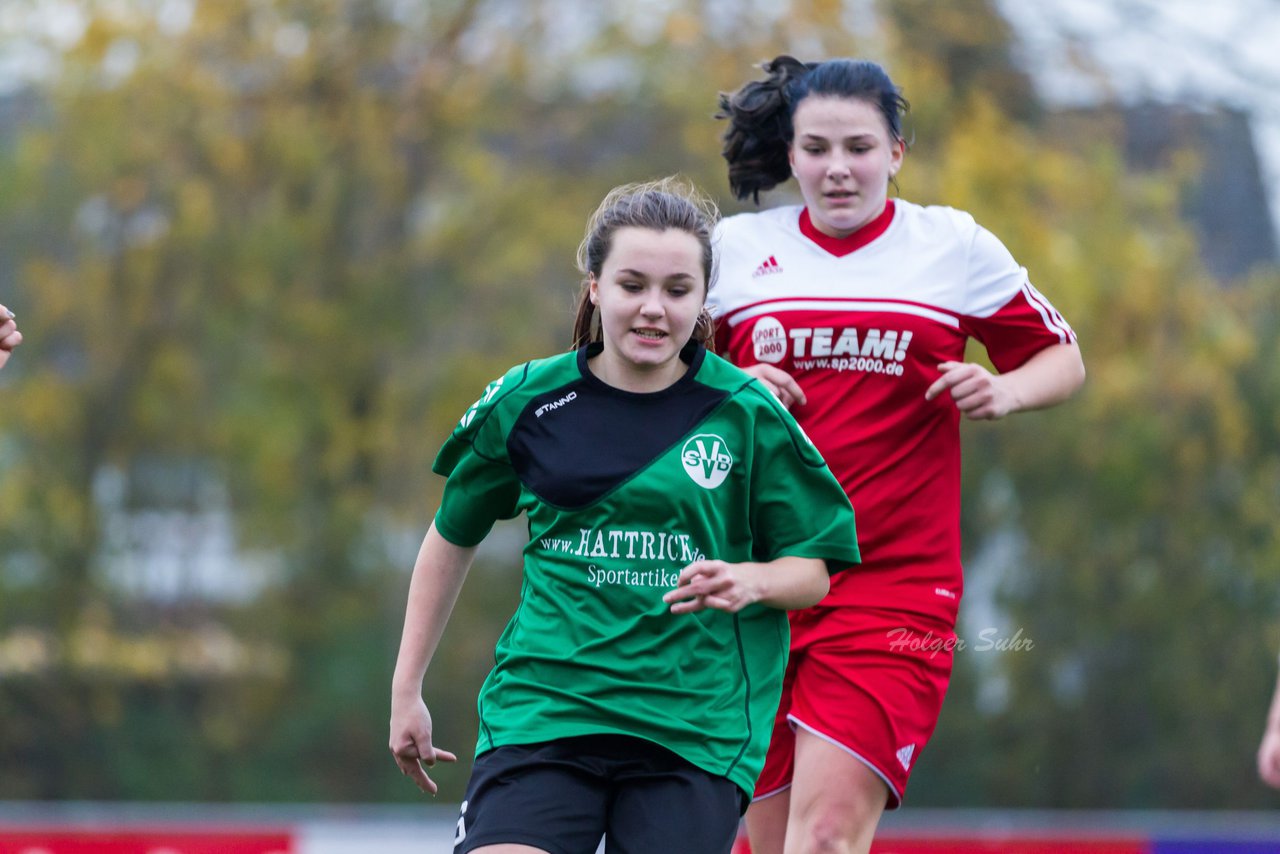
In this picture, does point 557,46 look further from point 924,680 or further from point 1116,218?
point 924,680

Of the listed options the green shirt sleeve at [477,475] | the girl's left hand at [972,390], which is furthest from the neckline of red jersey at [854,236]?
the green shirt sleeve at [477,475]

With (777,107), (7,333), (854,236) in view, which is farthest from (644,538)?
(777,107)

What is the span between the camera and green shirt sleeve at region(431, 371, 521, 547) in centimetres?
325

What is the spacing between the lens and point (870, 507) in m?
3.86

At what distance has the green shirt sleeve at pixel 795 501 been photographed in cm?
317

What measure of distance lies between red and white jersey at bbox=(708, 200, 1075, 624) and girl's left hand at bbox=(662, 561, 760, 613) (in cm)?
98

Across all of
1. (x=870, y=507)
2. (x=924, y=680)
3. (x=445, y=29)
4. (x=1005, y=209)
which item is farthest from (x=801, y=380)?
(x=445, y=29)

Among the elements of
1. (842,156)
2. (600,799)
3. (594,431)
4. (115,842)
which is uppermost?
(842,156)

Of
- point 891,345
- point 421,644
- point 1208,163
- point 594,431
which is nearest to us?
point 594,431

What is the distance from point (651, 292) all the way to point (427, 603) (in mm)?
764

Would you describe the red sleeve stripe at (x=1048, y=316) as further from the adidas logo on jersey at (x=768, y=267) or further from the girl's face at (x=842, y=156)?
the adidas logo on jersey at (x=768, y=267)

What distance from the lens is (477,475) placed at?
130 inches

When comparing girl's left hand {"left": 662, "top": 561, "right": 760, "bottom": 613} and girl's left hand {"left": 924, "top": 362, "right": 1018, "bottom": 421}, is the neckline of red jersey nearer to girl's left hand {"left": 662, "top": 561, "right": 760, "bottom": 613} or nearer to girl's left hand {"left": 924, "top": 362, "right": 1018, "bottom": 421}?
girl's left hand {"left": 924, "top": 362, "right": 1018, "bottom": 421}

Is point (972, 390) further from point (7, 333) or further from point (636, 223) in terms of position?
point (7, 333)
